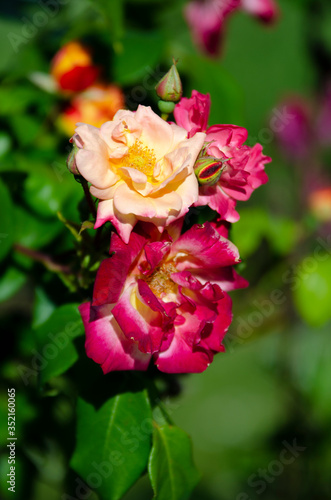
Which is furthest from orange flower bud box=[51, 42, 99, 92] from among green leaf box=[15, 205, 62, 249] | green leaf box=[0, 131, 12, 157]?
green leaf box=[15, 205, 62, 249]

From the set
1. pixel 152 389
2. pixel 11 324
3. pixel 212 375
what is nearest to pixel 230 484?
pixel 212 375

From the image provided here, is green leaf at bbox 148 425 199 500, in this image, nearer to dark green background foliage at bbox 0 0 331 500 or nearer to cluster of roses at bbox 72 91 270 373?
dark green background foliage at bbox 0 0 331 500

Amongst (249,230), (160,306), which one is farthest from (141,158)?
(249,230)

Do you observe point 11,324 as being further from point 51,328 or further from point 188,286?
point 188,286

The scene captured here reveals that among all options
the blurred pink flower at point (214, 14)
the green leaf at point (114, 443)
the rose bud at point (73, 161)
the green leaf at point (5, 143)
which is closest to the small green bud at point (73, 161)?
the rose bud at point (73, 161)

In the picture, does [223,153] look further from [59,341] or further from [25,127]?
[25,127]

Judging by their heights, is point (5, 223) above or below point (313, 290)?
above
